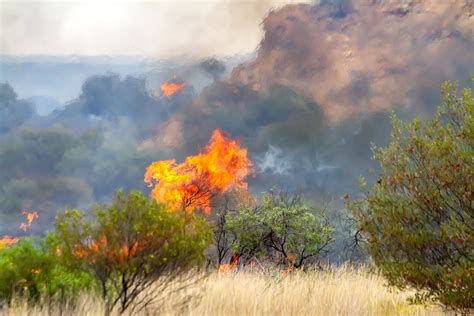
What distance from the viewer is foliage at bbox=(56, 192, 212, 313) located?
9.27 metres

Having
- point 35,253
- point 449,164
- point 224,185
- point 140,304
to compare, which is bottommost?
point 140,304

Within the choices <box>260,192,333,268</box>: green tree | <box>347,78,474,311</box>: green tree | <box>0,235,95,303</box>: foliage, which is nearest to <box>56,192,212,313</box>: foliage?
<box>0,235,95,303</box>: foliage

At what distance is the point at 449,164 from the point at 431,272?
1.76 metres

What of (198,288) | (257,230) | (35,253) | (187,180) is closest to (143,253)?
(35,253)

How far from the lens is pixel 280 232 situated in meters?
20.4

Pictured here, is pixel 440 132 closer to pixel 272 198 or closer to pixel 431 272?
pixel 431 272

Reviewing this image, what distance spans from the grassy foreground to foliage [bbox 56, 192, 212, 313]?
66 cm

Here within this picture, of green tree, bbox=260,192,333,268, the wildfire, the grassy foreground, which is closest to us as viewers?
the wildfire

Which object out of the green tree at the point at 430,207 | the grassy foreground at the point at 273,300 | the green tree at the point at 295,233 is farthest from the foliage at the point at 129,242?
the green tree at the point at 295,233

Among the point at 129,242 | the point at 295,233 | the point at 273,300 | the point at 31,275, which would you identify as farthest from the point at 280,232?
the point at 129,242

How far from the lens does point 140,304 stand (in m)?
10.4

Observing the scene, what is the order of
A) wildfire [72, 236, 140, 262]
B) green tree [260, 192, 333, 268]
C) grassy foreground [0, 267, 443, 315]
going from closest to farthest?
wildfire [72, 236, 140, 262], grassy foreground [0, 267, 443, 315], green tree [260, 192, 333, 268]

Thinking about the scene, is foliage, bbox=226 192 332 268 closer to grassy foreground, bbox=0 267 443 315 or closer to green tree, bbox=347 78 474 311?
grassy foreground, bbox=0 267 443 315

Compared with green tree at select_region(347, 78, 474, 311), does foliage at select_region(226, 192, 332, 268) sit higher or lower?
higher
